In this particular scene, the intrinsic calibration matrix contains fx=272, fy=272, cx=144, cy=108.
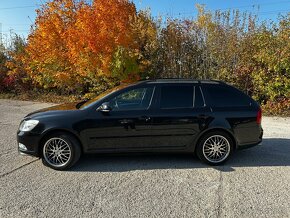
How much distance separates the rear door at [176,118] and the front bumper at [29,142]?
6.50 ft

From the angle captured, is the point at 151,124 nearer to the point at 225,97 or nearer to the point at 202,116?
the point at 202,116

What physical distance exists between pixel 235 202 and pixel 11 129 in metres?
6.22

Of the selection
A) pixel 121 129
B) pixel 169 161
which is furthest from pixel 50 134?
pixel 169 161

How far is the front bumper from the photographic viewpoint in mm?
4582

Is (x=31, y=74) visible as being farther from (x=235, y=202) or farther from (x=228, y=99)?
(x=235, y=202)

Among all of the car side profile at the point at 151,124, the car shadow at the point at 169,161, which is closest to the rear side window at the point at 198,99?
the car side profile at the point at 151,124

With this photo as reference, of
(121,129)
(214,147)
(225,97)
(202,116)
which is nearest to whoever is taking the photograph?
(121,129)

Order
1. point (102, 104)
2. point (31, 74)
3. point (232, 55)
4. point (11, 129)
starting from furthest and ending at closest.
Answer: point (31, 74) → point (232, 55) → point (11, 129) → point (102, 104)

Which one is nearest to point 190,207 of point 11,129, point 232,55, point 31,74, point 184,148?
point 184,148

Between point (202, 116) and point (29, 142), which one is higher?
point (202, 116)

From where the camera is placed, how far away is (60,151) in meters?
4.65

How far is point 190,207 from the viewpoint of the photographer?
346cm

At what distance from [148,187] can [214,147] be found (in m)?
1.60

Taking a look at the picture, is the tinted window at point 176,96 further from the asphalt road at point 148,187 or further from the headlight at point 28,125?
the headlight at point 28,125
